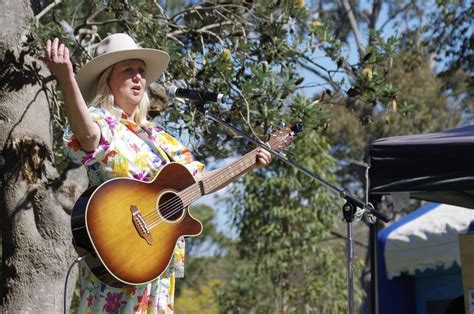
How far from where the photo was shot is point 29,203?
5547mm

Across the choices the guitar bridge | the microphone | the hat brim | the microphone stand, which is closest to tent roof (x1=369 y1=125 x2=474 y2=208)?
the microphone stand

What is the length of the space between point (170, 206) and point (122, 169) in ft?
0.82

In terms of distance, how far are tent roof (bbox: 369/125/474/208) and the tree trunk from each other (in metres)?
1.93

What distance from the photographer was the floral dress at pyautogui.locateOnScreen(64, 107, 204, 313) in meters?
3.51

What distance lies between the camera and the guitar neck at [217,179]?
374 cm

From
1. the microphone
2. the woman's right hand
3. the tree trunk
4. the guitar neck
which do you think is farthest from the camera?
the tree trunk

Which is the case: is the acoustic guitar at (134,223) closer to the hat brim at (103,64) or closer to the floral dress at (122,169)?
the floral dress at (122,169)

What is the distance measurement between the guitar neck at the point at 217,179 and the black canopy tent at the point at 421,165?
1.17 meters

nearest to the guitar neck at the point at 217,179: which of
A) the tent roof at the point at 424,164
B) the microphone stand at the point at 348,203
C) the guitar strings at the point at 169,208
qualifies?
the guitar strings at the point at 169,208

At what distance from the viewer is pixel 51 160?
18.6ft

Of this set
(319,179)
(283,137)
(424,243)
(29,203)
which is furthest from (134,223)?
(424,243)

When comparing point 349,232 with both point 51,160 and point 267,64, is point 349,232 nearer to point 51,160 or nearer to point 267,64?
point 51,160

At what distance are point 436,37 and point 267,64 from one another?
24.3 ft

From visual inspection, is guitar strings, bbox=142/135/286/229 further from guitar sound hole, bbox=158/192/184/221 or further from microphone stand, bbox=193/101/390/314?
microphone stand, bbox=193/101/390/314
